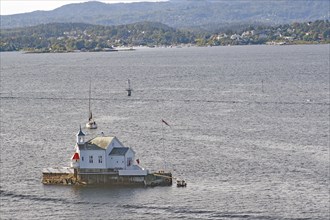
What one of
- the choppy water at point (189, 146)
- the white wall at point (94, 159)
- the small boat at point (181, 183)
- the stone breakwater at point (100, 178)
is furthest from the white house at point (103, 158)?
the small boat at point (181, 183)

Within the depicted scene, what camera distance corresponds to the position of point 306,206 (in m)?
50.0

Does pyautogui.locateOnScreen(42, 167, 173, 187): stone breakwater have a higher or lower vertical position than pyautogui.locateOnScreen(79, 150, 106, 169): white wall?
lower

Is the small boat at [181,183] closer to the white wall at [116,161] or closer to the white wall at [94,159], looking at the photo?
the white wall at [116,161]

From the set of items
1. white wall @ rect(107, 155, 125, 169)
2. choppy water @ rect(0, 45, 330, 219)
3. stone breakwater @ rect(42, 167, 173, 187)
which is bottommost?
choppy water @ rect(0, 45, 330, 219)

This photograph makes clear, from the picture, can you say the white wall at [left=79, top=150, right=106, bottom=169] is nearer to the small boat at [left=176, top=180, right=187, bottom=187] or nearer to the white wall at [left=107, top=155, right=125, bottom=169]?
the white wall at [left=107, top=155, right=125, bottom=169]

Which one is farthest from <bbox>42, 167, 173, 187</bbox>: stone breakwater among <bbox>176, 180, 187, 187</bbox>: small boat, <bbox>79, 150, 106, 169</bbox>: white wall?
<bbox>176, 180, 187, 187</bbox>: small boat

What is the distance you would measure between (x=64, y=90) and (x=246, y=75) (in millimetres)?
38900

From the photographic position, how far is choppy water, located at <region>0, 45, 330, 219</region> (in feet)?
166

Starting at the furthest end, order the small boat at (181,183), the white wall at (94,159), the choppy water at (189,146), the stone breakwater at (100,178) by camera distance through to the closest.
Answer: the white wall at (94,159) < the stone breakwater at (100,178) < the small boat at (181,183) < the choppy water at (189,146)

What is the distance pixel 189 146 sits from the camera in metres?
68.8

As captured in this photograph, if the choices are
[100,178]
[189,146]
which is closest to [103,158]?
[100,178]

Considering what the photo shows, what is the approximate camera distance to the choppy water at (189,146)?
166ft

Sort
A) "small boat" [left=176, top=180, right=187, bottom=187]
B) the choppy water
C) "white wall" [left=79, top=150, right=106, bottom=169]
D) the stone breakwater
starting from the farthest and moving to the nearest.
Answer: "white wall" [left=79, top=150, right=106, bottom=169], the stone breakwater, "small boat" [left=176, top=180, right=187, bottom=187], the choppy water

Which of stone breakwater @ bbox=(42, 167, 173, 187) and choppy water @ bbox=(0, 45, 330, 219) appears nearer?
choppy water @ bbox=(0, 45, 330, 219)
